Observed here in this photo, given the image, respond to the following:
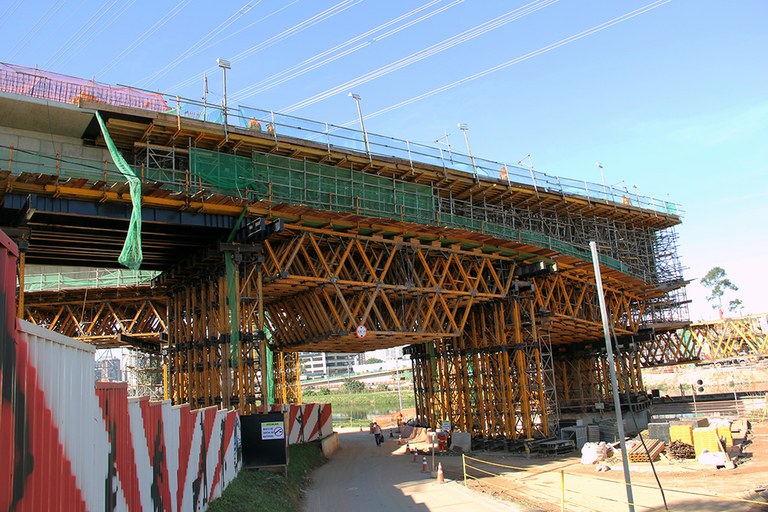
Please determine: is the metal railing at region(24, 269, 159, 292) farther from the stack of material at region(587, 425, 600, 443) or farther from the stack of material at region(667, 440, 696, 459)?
the stack of material at region(667, 440, 696, 459)

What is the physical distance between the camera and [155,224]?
23.2 meters

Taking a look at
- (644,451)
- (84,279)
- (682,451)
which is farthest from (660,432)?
(84,279)

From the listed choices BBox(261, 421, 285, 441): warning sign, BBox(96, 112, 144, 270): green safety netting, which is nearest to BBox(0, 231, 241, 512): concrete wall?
BBox(261, 421, 285, 441): warning sign

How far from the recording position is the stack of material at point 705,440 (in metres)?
25.5

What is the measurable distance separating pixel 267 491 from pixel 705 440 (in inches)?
718

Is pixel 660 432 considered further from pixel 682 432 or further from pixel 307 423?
pixel 307 423

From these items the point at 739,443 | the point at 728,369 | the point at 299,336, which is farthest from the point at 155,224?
the point at 728,369

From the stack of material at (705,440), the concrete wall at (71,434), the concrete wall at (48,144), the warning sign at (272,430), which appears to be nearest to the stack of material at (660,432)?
the stack of material at (705,440)

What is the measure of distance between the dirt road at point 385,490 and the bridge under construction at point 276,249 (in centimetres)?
463

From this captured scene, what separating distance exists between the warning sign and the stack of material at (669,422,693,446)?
17170mm

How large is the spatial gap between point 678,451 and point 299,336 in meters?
17.9

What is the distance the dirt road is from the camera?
727 inches

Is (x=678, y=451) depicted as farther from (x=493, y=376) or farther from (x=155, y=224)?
(x=155, y=224)

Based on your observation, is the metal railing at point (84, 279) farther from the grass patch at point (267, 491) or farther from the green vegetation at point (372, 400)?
the green vegetation at point (372, 400)
